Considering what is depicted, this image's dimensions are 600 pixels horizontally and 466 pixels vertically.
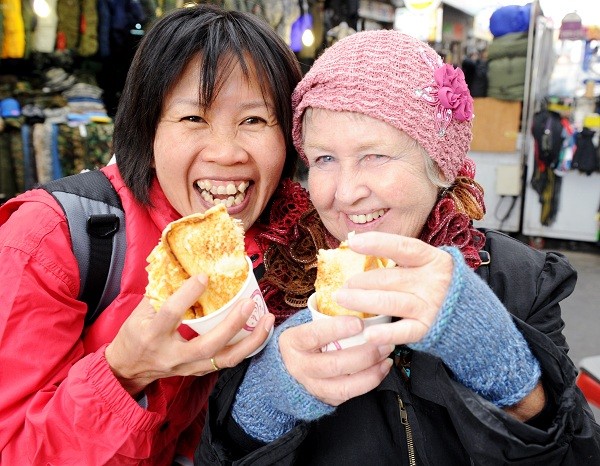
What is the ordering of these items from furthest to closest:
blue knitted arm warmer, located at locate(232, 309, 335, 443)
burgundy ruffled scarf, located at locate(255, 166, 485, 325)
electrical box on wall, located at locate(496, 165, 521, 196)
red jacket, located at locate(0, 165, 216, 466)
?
electrical box on wall, located at locate(496, 165, 521, 196) → burgundy ruffled scarf, located at locate(255, 166, 485, 325) → red jacket, located at locate(0, 165, 216, 466) → blue knitted arm warmer, located at locate(232, 309, 335, 443)

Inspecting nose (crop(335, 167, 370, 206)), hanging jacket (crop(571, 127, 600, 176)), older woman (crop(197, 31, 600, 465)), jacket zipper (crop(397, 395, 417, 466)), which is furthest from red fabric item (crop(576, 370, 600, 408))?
hanging jacket (crop(571, 127, 600, 176))

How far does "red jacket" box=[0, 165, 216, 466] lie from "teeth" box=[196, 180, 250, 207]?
0.31m

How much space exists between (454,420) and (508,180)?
24.6 ft

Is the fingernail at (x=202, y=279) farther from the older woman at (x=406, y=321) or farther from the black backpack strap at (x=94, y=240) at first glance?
the black backpack strap at (x=94, y=240)

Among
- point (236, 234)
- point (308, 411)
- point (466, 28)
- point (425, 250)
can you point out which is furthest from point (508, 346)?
point (466, 28)

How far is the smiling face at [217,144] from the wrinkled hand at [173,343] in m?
0.57

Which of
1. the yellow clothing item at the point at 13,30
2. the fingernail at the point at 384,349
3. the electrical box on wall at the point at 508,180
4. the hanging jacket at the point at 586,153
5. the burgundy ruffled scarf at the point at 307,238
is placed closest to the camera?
the fingernail at the point at 384,349

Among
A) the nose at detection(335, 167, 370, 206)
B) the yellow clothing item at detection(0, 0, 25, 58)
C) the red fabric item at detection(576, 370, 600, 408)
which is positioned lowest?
the red fabric item at detection(576, 370, 600, 408)

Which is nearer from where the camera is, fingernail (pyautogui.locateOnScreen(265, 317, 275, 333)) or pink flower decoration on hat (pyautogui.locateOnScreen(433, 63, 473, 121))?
fingernail (pyautogui.locateOnScreen(265, 317, 275, 333))

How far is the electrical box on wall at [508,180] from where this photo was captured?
803 centimetres

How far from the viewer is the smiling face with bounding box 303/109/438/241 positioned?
1538 mm

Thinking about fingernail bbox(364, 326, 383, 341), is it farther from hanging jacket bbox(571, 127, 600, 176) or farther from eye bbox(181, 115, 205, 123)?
hanging jacket bbox(571, 127, 600, 176)

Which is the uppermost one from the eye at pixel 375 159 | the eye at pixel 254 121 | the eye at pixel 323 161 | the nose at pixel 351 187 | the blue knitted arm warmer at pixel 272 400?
the eye at pixel 254 121

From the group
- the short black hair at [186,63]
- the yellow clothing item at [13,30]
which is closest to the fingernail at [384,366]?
the short black hair at [186,63]
